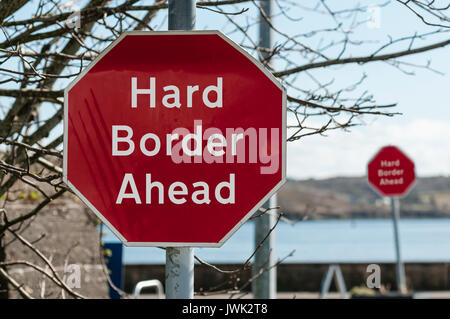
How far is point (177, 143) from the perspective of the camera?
2373 mm

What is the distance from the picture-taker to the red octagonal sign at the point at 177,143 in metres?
2.34

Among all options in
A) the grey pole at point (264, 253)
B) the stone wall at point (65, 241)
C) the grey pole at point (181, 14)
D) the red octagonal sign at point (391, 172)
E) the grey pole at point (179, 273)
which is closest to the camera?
the grey pole at point (179, 273)

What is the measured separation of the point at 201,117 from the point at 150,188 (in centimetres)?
29

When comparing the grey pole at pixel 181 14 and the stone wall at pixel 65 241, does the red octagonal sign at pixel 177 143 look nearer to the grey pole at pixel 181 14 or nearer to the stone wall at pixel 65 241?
the grey pole at pixel 181 14

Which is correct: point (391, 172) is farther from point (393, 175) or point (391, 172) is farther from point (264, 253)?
point (264, 253)

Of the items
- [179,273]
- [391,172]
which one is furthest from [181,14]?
[391,172]

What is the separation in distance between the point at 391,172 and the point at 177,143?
11.2 metres

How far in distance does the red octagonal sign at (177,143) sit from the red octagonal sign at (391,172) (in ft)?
34.6

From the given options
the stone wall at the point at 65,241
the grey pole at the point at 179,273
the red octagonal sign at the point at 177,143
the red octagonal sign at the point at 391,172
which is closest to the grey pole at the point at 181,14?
the red octagonal sign at the point at 177,143

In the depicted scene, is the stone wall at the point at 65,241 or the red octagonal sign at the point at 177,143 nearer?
the red octagonal sign at the point at 177,143

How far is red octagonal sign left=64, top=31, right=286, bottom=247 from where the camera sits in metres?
2.34

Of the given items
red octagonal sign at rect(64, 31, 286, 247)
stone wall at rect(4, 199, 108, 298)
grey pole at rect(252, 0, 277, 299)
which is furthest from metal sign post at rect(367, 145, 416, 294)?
red octagonal sign at rect(64, 31, 286, 247)

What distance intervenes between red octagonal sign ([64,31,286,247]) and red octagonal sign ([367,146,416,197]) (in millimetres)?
10545

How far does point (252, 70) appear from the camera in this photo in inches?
95.7
